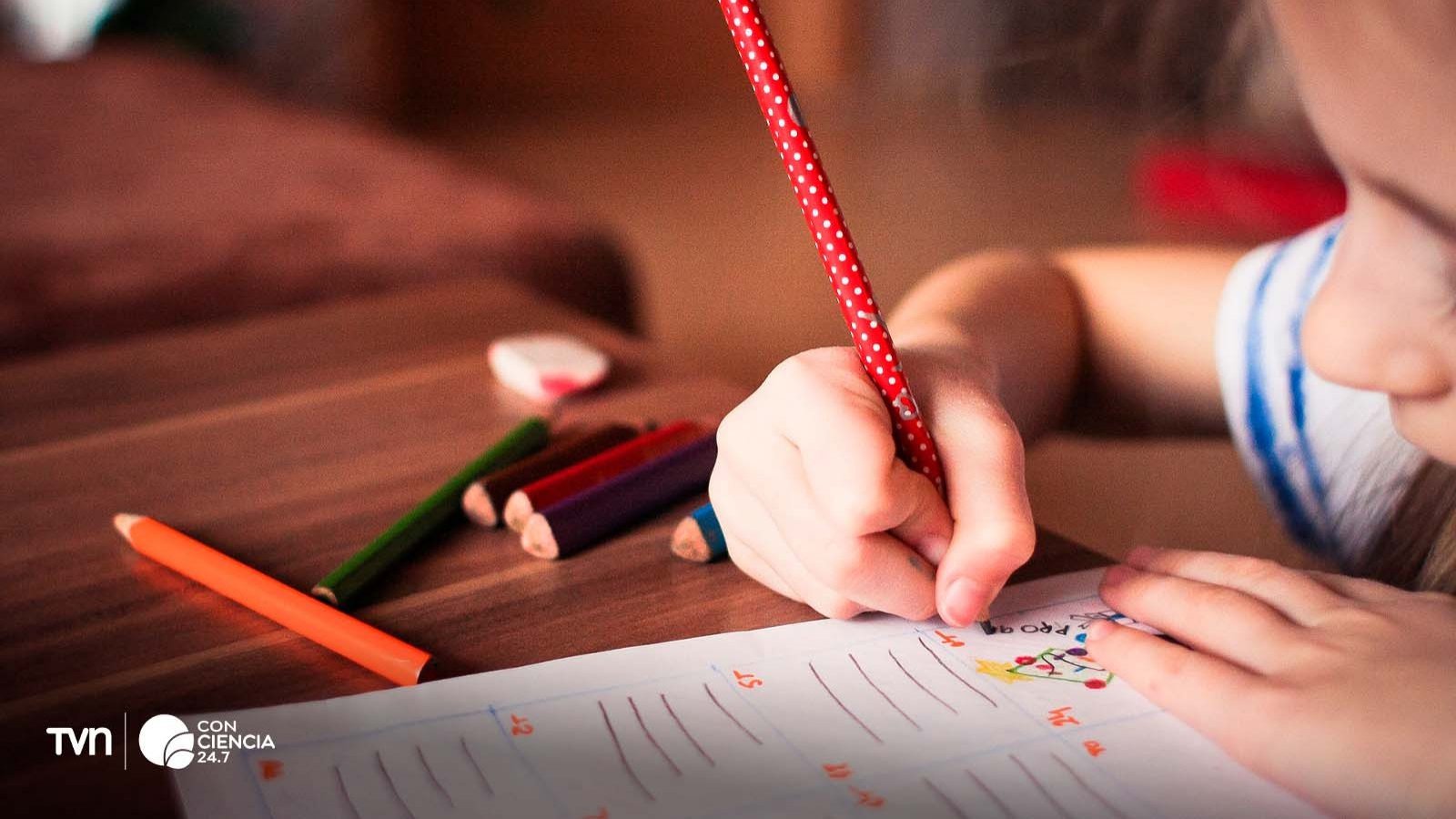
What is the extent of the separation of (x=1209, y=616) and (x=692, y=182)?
2.54 meters

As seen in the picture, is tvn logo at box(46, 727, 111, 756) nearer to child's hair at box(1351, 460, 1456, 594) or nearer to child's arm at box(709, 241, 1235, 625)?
child's arm at box(709, 241, 1235, 625)

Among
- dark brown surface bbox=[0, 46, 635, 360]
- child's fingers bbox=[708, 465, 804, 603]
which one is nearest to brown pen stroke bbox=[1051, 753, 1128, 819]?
child's fingers bbox=[708, 465, 804, 603]

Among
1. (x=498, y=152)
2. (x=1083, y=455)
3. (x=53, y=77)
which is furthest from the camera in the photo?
(x=498, y=152)

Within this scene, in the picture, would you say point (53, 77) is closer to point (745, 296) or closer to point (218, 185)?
point (218, 185)

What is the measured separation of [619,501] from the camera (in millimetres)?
442

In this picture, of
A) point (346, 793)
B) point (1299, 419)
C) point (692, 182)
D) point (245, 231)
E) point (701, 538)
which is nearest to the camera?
point (346, 793)

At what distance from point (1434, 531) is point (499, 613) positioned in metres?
0.33

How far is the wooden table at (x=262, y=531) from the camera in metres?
0.35

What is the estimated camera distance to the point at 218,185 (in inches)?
46.0

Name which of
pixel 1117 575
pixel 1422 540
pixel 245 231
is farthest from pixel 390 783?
pixel 245 231

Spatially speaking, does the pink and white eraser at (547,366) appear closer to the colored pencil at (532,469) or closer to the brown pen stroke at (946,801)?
the colored pencil at (532,469)

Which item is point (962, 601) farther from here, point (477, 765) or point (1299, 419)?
point (1299, 419)

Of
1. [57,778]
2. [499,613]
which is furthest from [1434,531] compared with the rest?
[57,778]

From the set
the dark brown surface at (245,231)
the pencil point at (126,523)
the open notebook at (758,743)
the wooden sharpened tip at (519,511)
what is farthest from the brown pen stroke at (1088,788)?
the dark brown surface at (245,231)
